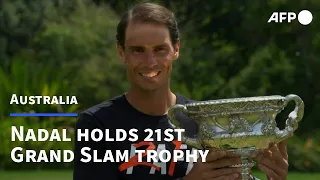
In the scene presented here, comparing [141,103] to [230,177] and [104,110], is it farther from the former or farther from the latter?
[230,177]

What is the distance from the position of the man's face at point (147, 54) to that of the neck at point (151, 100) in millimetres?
12

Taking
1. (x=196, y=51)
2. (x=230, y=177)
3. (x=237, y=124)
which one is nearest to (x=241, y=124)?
(x=237, y=124)

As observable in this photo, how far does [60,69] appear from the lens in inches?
248

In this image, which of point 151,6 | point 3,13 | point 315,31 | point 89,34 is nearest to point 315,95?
point 315,31

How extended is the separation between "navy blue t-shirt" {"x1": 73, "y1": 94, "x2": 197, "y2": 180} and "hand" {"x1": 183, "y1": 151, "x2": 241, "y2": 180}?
13 centimetres

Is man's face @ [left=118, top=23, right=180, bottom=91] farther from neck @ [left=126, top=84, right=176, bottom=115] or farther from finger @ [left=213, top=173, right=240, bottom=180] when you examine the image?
finger @ [left=213, top=173, right=240, bottom=180]

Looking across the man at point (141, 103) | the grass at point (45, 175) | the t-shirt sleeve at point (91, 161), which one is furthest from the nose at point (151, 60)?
the grass at point (45, 175)

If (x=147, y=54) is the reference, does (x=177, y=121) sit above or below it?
below

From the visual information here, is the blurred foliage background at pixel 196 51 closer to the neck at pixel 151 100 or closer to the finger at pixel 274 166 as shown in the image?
the neck at pixel 151 100

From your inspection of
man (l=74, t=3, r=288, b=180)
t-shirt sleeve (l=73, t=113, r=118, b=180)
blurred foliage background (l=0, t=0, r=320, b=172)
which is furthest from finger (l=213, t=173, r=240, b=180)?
blurred foliage background (l=0, t=0, r=320, b=172)

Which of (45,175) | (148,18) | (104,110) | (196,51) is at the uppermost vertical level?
(196,51)

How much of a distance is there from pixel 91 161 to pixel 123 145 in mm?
62

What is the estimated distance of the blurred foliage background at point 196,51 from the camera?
6117 millimetres

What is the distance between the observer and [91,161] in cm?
149
